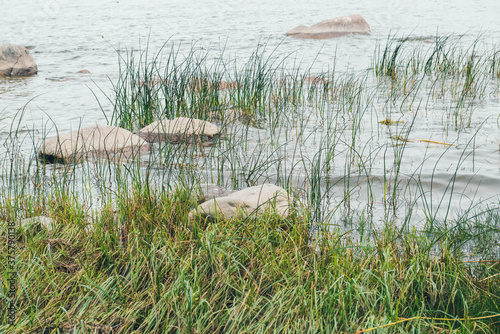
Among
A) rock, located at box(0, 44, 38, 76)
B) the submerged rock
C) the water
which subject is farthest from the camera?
rock, located at box(0, 44, 38, 76)

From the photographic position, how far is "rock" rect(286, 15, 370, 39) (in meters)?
13.6

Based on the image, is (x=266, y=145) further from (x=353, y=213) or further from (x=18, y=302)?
(x=18, y=302)

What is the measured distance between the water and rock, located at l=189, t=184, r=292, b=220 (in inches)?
30.8

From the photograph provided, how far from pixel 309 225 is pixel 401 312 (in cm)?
91

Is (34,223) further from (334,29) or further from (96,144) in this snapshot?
(334,29)

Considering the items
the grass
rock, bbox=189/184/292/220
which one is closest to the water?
the grass

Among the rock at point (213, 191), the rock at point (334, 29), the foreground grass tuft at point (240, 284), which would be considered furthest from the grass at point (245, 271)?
the rock at point (334, 29)

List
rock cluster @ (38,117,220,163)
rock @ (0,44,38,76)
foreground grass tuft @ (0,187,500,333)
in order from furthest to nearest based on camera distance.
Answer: rock @ (0,44,38,76) < rock cluster @ (38,117,220,163) < foreground grass tuft @ (0,187,500,333)

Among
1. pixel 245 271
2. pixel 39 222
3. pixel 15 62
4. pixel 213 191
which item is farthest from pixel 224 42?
pixel 245 271

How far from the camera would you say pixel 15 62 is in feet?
32.7

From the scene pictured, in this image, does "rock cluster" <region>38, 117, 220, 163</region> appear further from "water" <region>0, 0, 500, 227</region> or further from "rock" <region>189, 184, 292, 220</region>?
"rock" <region>189, 184, 292, 220</region>

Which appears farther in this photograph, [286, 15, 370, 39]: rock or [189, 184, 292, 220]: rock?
[286, 15, 370, 39]: rock

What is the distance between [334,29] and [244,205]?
11.7m

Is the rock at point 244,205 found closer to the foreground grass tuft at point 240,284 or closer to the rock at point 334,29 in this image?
the foreground grass tuft at point 240,284
